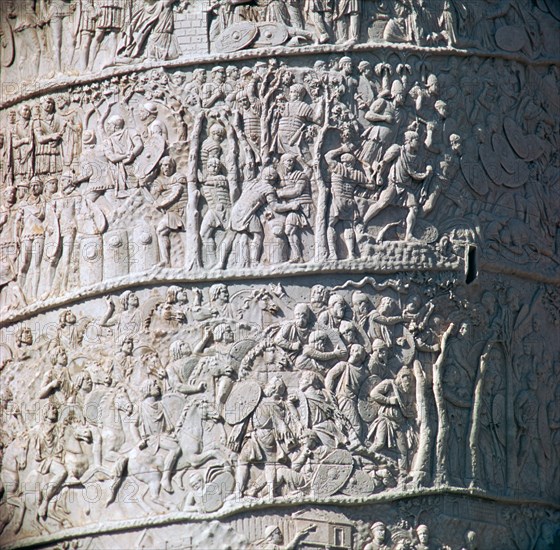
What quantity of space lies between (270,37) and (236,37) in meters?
0.21

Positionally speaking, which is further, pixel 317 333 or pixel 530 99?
pixel 530 99

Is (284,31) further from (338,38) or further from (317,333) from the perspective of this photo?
A: (317,333)

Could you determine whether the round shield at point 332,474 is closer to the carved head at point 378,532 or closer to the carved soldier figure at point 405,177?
the carved head at point 378,532

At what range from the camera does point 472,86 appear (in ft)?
48.9

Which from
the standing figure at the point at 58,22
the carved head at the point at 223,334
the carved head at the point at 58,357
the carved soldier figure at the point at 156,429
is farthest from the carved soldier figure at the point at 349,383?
the standing figure at the point at 58,22

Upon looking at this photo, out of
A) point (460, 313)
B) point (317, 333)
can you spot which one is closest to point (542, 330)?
point (460, 313)

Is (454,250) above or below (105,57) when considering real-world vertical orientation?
below

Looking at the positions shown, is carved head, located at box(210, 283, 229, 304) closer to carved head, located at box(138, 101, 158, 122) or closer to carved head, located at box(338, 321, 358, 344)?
carved head, located at box(338, 321, 358, 344)

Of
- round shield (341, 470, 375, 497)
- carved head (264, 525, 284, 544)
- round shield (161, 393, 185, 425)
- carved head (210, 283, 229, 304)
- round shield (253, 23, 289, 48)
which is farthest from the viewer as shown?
round shield (253, 23, 289, 48)

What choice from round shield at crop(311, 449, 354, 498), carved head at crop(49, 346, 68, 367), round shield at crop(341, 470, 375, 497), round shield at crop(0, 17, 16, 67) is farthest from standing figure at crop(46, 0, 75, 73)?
round shield at crop(341, 470, 375, 497)

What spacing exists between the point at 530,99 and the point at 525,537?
280 centimetres

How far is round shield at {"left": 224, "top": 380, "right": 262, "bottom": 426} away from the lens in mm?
14125

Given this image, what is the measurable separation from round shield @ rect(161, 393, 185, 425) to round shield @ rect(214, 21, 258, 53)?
85.5 inches

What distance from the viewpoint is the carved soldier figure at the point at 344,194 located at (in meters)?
14.4
